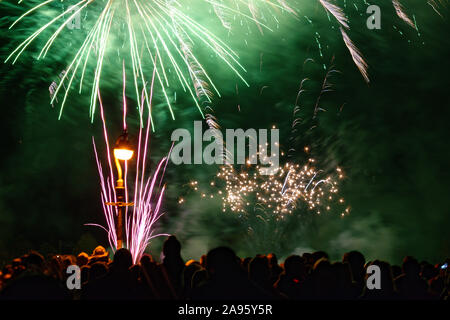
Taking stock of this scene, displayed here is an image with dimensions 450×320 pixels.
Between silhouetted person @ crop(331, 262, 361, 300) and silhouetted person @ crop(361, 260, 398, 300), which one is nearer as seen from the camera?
silhouetted person @ crop(331, 262, 361, 300)

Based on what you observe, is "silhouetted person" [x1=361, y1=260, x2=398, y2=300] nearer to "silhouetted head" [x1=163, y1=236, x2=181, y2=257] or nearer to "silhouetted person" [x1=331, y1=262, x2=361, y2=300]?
"silhouetted person" [x1=331, y1=262, x2=361, y2=300]

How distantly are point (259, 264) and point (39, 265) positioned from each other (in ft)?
9.32

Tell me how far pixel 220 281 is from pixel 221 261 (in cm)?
20

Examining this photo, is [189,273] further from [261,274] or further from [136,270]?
[261,274]

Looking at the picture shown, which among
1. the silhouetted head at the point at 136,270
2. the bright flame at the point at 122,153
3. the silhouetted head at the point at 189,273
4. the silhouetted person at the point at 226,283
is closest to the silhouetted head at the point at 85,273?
the silhouetted head at the point at 136,270

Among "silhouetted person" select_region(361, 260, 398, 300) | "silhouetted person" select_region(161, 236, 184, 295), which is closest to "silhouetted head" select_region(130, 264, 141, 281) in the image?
"silhouetted person" select_region(161, 236, 184, 295)

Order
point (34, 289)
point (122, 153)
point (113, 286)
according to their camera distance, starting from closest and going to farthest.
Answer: point (34, 289)
point (113, 286)
point (122, 153)

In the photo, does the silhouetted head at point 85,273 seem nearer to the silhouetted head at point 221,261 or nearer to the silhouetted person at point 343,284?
the silhouetted head at point 221,261

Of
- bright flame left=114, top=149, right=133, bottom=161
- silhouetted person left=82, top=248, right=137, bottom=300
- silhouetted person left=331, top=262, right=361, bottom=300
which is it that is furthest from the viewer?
bright flame left=114, top=149, right=133, bottom=161

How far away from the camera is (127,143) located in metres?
9.09

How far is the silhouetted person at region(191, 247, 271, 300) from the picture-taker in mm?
4820

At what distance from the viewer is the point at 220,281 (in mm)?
4844

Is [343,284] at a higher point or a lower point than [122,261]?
lower

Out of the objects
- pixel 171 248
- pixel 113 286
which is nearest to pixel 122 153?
pixel 171 248
